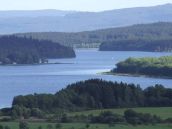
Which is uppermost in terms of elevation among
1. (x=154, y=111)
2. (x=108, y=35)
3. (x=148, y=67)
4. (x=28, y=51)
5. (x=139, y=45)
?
(x=108, y=35)

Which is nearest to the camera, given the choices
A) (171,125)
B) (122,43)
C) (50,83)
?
(171,125)

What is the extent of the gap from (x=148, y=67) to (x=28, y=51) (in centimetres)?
3265

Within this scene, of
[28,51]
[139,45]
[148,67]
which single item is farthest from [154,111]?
[139,45]

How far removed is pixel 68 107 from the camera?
114 ft

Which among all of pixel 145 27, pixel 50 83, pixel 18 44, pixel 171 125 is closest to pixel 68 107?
pixel 171 125

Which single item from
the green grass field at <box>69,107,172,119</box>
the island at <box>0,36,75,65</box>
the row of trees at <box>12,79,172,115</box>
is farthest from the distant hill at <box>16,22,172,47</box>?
the green grass field at <box>69,107,172,119</box>

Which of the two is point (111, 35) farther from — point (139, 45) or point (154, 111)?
point (154, 111)

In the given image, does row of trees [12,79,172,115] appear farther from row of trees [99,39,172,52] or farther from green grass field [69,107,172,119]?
row of trees [99,39,172,52]

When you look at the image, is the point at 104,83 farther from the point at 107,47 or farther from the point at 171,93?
the point at 107,47

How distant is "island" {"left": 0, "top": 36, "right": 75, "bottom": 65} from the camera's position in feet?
296

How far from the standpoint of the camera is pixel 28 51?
94.8m

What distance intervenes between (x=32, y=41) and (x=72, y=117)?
75620mm

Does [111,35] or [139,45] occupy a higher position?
[111,35]

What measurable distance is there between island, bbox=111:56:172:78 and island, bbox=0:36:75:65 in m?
25.0
